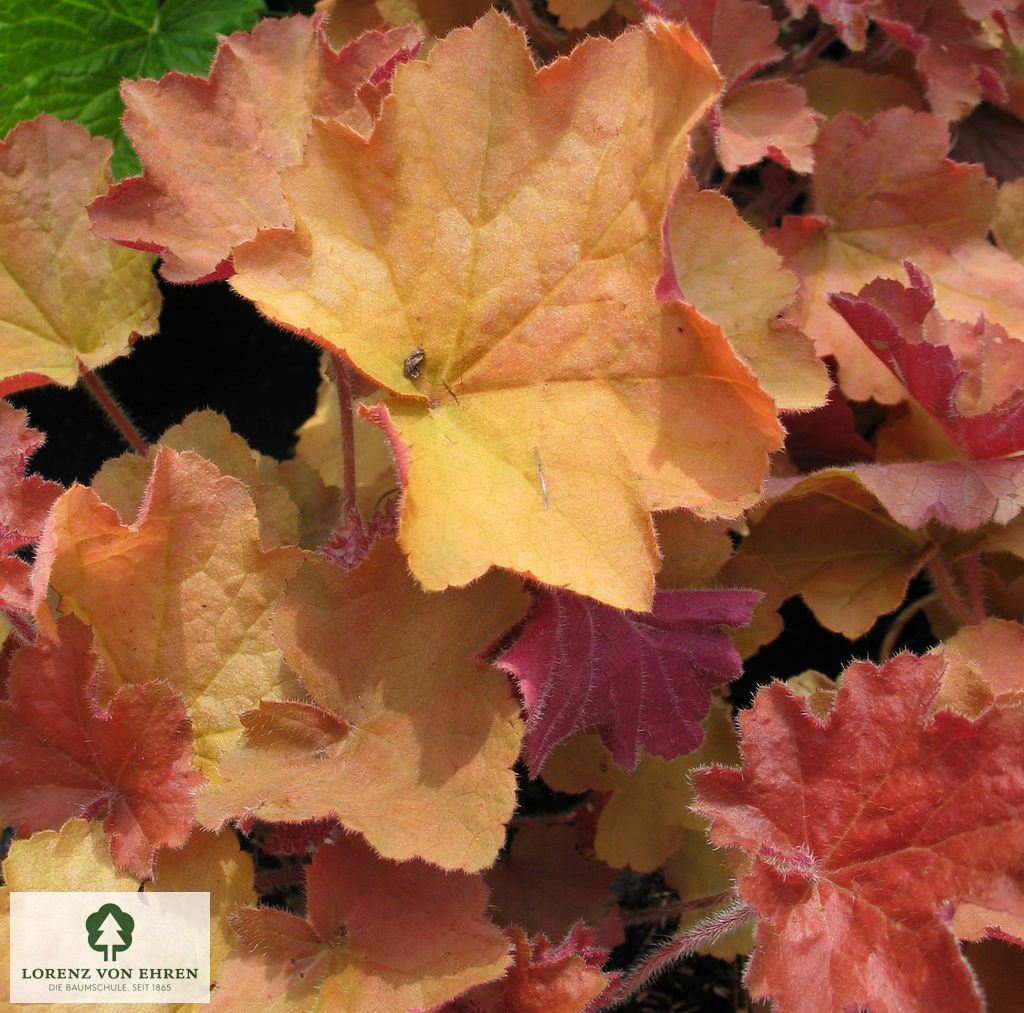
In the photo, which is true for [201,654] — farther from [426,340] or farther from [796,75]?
[796,75]

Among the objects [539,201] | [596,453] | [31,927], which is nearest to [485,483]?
[596,453]

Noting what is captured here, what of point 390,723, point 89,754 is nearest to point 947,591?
point 390,723

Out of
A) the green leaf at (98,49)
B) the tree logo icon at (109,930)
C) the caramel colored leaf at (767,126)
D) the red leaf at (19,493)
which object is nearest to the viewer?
the tree logo icon at (109,930)

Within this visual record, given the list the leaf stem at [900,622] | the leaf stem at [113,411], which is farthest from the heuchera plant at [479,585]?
the leaf stem at [900,622]

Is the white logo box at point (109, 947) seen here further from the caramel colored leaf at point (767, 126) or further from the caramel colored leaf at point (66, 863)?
the caramel colored leaf at point (767, 126)

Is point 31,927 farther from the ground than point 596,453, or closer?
closer

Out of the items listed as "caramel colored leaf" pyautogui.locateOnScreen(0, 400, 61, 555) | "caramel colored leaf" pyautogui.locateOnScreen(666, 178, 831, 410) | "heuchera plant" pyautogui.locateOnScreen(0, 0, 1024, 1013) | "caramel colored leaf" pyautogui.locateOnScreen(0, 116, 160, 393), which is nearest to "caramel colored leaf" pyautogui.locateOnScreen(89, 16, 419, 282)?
"heuchera plant" pyautogui.locateOnScreen(0, 0, 1024, 1013)
